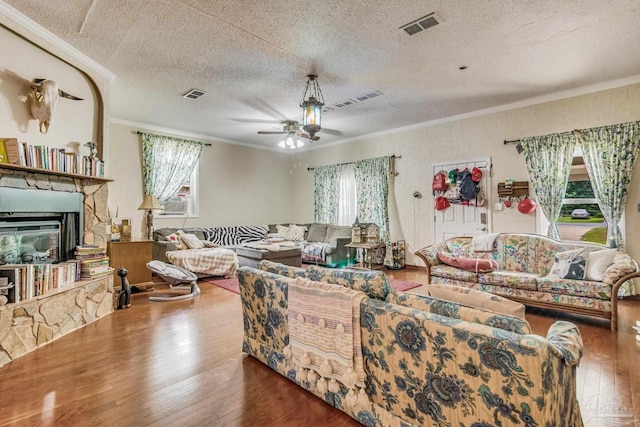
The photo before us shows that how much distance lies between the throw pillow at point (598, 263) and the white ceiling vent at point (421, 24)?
3.01 m

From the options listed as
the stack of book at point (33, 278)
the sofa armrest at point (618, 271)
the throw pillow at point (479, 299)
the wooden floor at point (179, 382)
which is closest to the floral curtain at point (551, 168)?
the sofa armrest at point (618, 271)

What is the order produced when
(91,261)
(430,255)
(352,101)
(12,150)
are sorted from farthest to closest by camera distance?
1. (352,101)
2. (430,255)
3. (91,261)
4. (12,150)

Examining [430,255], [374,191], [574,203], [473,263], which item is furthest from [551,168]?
[374,191]

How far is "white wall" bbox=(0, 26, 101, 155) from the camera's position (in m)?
2.84

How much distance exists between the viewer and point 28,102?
3010 millimetres

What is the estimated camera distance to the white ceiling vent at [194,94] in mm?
4508

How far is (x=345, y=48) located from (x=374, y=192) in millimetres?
3829

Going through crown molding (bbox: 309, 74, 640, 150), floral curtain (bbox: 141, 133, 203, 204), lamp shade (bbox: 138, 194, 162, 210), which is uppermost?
crown molding (bbox: 309, 74, 640, 150)

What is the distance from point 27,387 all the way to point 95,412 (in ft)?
2.31

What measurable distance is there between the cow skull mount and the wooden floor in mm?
2133

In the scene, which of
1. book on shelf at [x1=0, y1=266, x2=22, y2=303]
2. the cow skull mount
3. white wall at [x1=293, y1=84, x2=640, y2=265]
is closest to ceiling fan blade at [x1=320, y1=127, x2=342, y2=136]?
white wall at [x1=293, y1=84, x2=640, y2=265]

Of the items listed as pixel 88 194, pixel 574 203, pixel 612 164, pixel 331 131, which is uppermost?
pixel 331 131

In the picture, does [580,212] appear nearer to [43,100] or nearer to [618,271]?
[618,271]

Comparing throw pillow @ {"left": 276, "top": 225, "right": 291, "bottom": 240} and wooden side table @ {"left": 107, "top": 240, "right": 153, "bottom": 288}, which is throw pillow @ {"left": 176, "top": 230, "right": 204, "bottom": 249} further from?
throw pillow @ {"left": 276, "top": 225, "right": 291, "bottom": 240}
